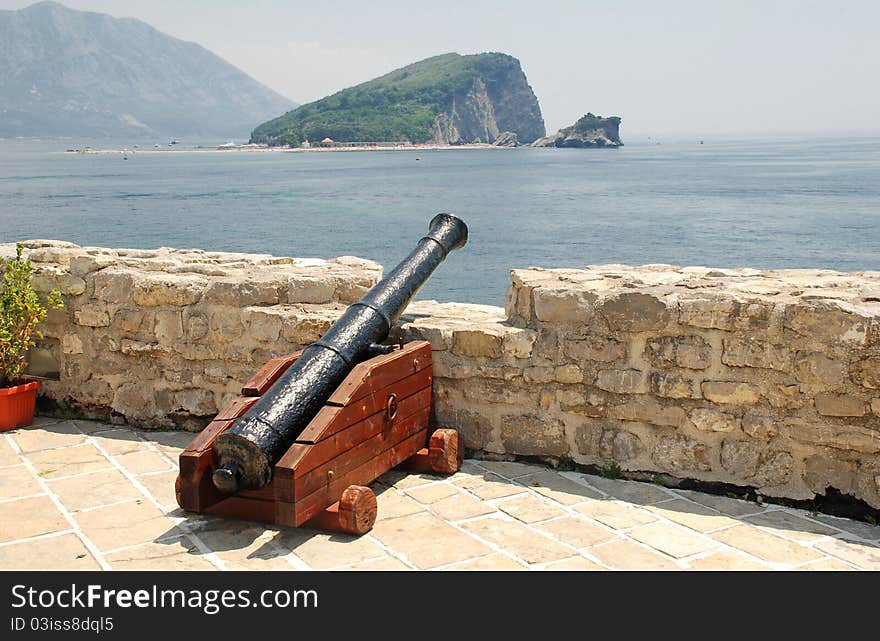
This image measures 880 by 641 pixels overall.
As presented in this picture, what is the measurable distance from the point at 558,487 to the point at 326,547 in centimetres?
127

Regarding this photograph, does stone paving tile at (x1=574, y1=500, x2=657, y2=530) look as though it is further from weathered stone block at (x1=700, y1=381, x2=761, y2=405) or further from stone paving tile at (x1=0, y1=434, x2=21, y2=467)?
stone paving tile at (x1=0, y1=434, x2=21, y2=467)

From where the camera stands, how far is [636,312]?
4.45 meters

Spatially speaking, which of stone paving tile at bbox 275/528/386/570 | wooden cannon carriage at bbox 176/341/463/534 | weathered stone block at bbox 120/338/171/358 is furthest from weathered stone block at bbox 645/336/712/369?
weathered stone block at bbox 120/338/171/358

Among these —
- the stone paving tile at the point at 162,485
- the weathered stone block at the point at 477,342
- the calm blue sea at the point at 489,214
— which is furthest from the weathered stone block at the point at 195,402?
the calm blue sea at the point at 489,214

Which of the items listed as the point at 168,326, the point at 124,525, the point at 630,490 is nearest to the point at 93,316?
the point at 168,326

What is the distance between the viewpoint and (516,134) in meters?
156

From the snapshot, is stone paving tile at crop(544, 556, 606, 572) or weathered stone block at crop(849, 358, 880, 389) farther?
weathered stone block at crop(849, 358, 880, 389)

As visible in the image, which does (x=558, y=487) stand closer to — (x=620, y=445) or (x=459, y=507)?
(x=620, y=445)

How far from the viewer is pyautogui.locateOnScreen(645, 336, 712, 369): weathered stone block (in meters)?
4.36

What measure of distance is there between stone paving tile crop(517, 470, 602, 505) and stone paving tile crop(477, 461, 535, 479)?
5 cm

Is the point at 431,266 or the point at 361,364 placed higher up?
the point at 431,266
